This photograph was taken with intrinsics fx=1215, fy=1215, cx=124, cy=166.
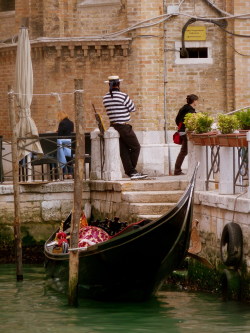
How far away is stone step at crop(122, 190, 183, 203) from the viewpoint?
1589cm

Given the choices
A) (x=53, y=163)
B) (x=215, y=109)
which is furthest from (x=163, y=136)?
(x=53, y=163)

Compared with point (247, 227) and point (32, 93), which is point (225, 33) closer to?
point (32, 93)

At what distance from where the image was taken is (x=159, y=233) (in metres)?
13.4

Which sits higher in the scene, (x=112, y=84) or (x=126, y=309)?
Result: (x=112, y=84)

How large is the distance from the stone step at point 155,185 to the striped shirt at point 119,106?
1.09 metres

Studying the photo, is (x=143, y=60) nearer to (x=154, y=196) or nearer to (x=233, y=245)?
(x=154, y=196)

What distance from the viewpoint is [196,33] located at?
19750 mm

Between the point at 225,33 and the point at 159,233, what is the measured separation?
705cm

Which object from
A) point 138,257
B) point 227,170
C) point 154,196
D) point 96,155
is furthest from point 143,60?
point 138,257

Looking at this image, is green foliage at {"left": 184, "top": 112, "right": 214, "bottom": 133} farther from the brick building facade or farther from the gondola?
the brick building facade

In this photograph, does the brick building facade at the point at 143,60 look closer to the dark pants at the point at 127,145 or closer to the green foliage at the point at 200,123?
the dark pants at the point at 127,145

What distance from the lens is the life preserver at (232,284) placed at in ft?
43.0

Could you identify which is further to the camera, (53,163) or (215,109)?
(215,109)

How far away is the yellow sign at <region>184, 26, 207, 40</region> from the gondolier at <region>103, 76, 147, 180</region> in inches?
124
